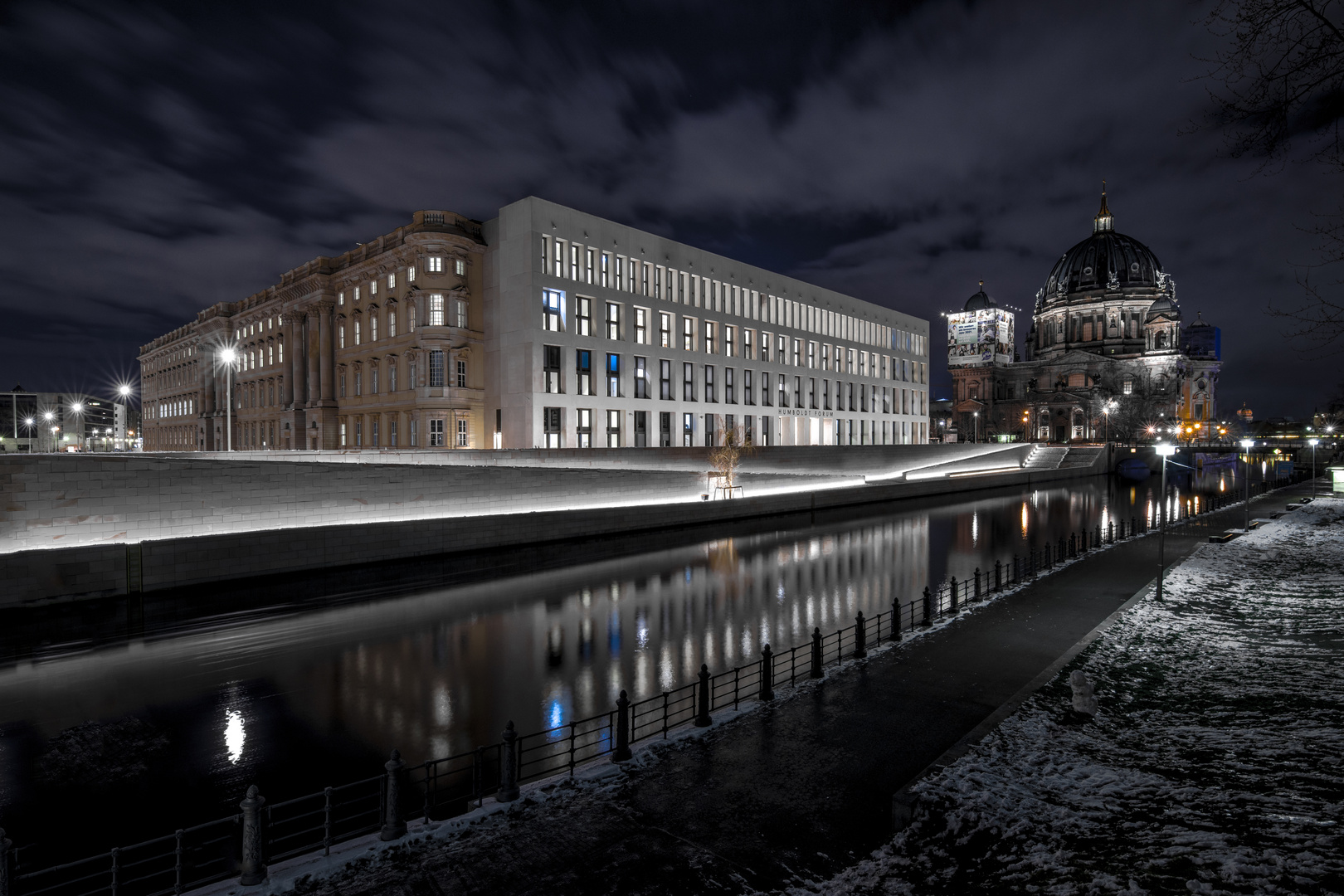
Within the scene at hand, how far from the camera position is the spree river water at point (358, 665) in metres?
9.67

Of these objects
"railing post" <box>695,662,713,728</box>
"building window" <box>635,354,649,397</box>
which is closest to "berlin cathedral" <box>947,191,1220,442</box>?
"building window" <box>635,354,649,397</box>

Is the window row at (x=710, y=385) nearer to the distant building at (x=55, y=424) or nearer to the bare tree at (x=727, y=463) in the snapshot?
the bare tree at (x=727, y=463)

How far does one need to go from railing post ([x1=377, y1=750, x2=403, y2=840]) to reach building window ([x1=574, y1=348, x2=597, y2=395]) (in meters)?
44.8

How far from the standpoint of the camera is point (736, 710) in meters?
10.2

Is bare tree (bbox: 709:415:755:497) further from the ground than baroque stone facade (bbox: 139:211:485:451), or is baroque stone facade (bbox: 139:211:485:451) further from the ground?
baroque stone facade (bbox: 139:211:485:451)

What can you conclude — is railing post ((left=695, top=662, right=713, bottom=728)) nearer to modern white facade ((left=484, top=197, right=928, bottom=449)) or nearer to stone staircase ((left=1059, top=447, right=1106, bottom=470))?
modern white facade ((left=484, top=197, right=928, bottom=449))

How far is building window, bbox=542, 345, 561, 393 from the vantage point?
159 feet

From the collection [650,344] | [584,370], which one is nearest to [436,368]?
[584,370]

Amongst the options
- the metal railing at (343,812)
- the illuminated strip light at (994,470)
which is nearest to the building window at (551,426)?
the metal railing at (343,812)

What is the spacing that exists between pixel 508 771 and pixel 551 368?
43137mm

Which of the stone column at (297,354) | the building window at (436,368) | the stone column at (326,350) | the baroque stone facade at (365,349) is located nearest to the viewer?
the baroque stone facade at (365,349)

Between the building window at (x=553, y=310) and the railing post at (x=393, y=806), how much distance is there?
43.4 meters

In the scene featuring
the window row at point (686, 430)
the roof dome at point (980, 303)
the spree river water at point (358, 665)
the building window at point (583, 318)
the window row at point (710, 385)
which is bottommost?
the spree river water at point (358, 665)

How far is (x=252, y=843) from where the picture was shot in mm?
6301
